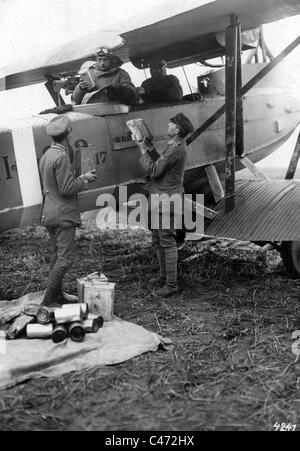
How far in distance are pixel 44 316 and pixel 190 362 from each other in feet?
4.31

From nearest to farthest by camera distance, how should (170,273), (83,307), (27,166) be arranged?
(83,307) → (27,166) → (170,273)

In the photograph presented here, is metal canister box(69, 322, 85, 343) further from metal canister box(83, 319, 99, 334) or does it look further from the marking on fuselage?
the marking on fuselage

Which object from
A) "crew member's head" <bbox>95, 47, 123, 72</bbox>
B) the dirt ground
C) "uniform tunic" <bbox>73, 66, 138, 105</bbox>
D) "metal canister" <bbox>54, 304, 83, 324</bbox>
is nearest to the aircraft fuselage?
"uniform tunic" <bbox>73, 66, 138, 105</bbox>

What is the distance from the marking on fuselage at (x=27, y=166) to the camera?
5379mm

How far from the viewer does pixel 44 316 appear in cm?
458

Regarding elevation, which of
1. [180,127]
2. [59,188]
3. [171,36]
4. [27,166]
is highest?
[171,36]

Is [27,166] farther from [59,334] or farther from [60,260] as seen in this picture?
[59,334]

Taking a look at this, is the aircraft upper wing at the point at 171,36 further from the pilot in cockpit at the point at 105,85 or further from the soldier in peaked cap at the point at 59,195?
the soldier in peaked cap at the point at 59,195

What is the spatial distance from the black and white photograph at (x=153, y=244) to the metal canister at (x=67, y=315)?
0.01 m

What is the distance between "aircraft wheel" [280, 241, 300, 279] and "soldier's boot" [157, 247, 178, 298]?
1533 millimetres

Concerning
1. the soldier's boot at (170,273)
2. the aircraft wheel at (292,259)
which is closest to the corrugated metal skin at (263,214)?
the aircraft wheel at (292,259)

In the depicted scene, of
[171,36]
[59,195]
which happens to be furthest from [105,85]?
[59,195]

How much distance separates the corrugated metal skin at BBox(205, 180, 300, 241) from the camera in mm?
5891

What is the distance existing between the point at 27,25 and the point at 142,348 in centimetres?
1116
